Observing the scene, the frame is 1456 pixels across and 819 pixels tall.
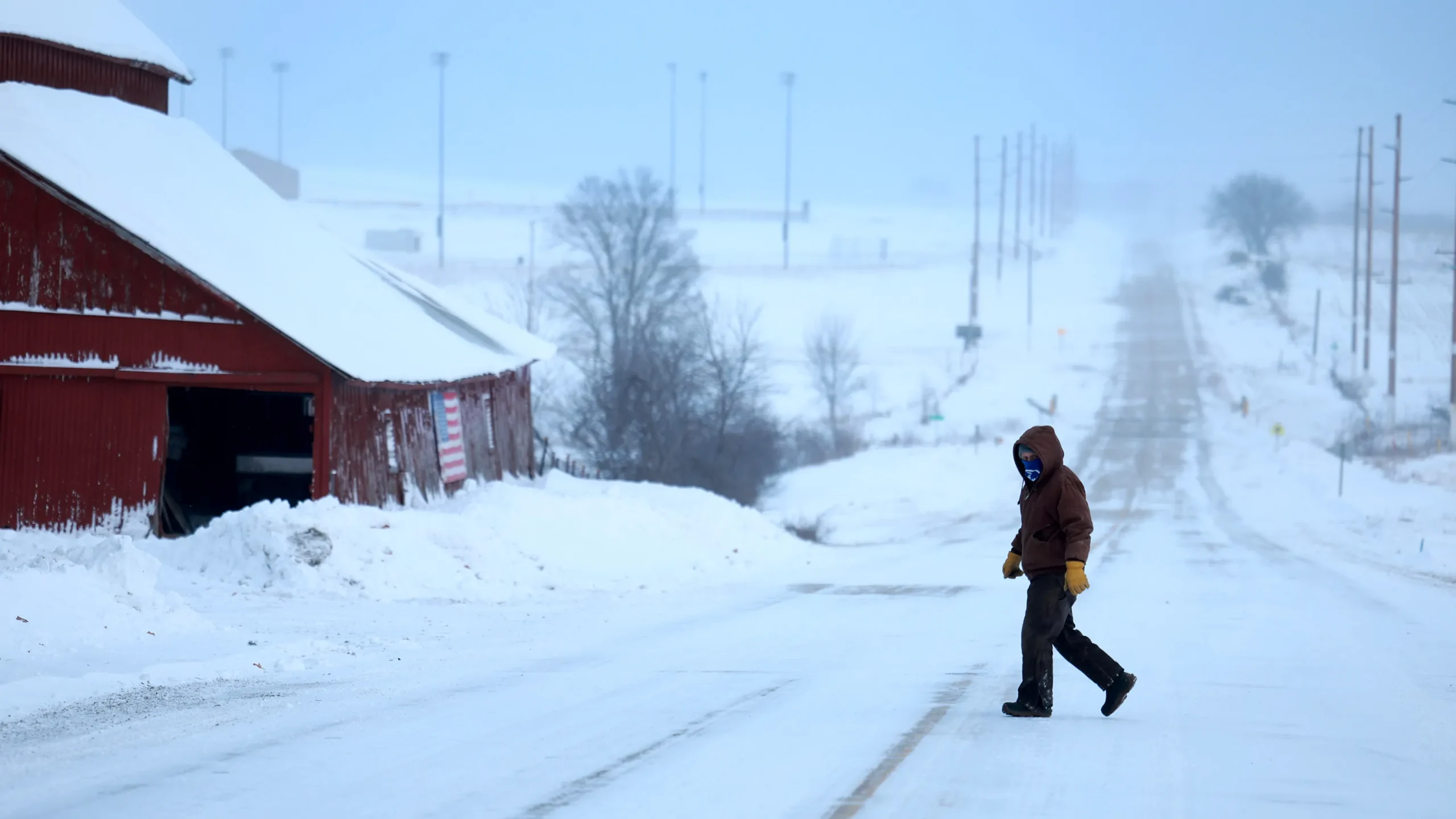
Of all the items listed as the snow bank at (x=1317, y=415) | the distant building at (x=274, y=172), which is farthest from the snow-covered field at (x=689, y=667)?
the distant building at (x=274, y=172)

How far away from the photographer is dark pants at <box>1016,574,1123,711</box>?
872cm

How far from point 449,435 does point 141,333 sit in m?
5.46

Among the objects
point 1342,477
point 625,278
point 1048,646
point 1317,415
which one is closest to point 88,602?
point 1048,646

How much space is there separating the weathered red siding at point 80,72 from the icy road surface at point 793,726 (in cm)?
1200

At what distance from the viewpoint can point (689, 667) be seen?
1081 centimetres

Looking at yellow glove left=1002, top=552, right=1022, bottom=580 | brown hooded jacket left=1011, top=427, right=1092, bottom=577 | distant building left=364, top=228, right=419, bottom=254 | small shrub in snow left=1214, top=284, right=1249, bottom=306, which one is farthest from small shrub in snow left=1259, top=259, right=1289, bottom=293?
brown hooded jacket left=1011, top=427, right=1092, bottom=577

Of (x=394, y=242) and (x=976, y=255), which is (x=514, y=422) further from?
(x=394, y=242)

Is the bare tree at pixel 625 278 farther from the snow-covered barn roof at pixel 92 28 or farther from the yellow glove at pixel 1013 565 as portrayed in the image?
the yellow glove at pixel 1013 565

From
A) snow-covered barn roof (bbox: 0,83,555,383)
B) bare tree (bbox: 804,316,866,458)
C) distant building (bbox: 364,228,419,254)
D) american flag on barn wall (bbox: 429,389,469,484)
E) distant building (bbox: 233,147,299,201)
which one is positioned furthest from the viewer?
distant building (bbox: 233,147,299,201)

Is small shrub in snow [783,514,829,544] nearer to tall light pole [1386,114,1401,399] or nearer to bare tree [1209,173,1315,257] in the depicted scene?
tall light pole [1386,114,1401,399]

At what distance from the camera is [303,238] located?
74.8ft

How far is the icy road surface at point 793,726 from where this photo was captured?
6668 mm

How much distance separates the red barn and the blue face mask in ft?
37.3

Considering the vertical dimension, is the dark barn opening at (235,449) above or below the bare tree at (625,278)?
below
